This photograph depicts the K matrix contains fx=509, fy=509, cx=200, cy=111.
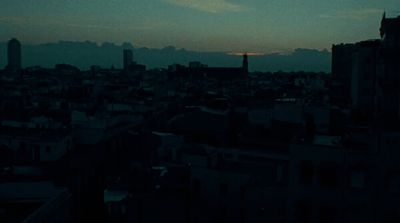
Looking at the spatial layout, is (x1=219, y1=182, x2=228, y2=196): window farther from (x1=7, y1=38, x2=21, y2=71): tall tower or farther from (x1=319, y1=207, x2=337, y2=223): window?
(x1=7, y1=38, x2=21, y2=71): tall tower

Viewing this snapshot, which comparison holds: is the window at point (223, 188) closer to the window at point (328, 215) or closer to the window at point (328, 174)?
the window at point (328, 215)

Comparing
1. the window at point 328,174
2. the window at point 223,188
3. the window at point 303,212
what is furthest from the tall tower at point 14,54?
the window at point 328,174

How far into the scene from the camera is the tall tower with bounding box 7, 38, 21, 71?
150 m

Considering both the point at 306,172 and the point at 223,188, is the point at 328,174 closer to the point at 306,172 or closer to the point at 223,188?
the point at 306,172

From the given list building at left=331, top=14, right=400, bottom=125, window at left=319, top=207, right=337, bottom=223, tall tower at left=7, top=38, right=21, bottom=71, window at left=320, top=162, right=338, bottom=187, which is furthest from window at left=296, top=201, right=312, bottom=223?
tall tower at left=7, top=38, right=21, bottom=71

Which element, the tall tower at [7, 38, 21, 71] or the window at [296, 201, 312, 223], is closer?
the window at [296, 201, 312, 223]

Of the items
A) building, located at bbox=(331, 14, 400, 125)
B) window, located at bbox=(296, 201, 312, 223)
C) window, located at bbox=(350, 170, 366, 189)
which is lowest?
window, located at bbox=(296, 201, 312, 223)

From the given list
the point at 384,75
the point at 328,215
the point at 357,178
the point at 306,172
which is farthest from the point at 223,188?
the point at 357,178

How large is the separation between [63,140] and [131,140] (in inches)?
159

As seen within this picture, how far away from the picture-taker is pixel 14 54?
500 feet

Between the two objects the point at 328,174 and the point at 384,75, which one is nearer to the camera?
the point at 328,174

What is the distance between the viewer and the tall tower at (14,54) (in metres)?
150

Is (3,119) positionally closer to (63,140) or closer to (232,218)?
(63,140)

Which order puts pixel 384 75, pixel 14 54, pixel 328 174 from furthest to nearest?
pixel 14 54
pixel 384 75
pixel 328 174
